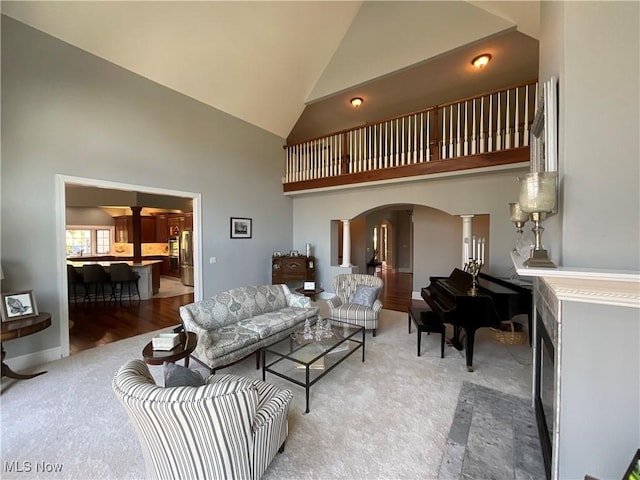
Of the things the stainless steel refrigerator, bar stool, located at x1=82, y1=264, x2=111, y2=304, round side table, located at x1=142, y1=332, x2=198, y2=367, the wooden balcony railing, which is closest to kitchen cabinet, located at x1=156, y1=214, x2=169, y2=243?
the stainless steel refrigerator

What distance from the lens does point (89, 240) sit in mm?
9648

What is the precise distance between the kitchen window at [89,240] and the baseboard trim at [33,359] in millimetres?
7722

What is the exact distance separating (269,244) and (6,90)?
4.52 m

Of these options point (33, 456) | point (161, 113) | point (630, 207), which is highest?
point (161, 113)

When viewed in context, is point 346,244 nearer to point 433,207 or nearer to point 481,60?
point 433,207

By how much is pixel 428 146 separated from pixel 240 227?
158 inches

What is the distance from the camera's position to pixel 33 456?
74.7 inches

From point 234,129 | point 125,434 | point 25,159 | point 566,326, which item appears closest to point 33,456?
point 125,434

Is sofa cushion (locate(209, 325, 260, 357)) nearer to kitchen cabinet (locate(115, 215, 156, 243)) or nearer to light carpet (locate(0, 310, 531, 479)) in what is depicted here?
light carpet (locate(0, 310, 531, 479))

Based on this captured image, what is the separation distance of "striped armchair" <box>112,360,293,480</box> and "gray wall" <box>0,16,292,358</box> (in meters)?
2.96

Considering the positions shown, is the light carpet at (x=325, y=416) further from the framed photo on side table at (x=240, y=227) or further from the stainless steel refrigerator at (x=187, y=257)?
the stainless steel refrigerator at (x=187, y=257)

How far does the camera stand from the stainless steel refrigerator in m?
8.25

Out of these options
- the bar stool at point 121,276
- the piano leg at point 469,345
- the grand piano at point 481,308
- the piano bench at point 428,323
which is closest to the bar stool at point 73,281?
the bar stool at point 121,276

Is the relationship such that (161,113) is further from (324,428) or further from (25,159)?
(324,428)
